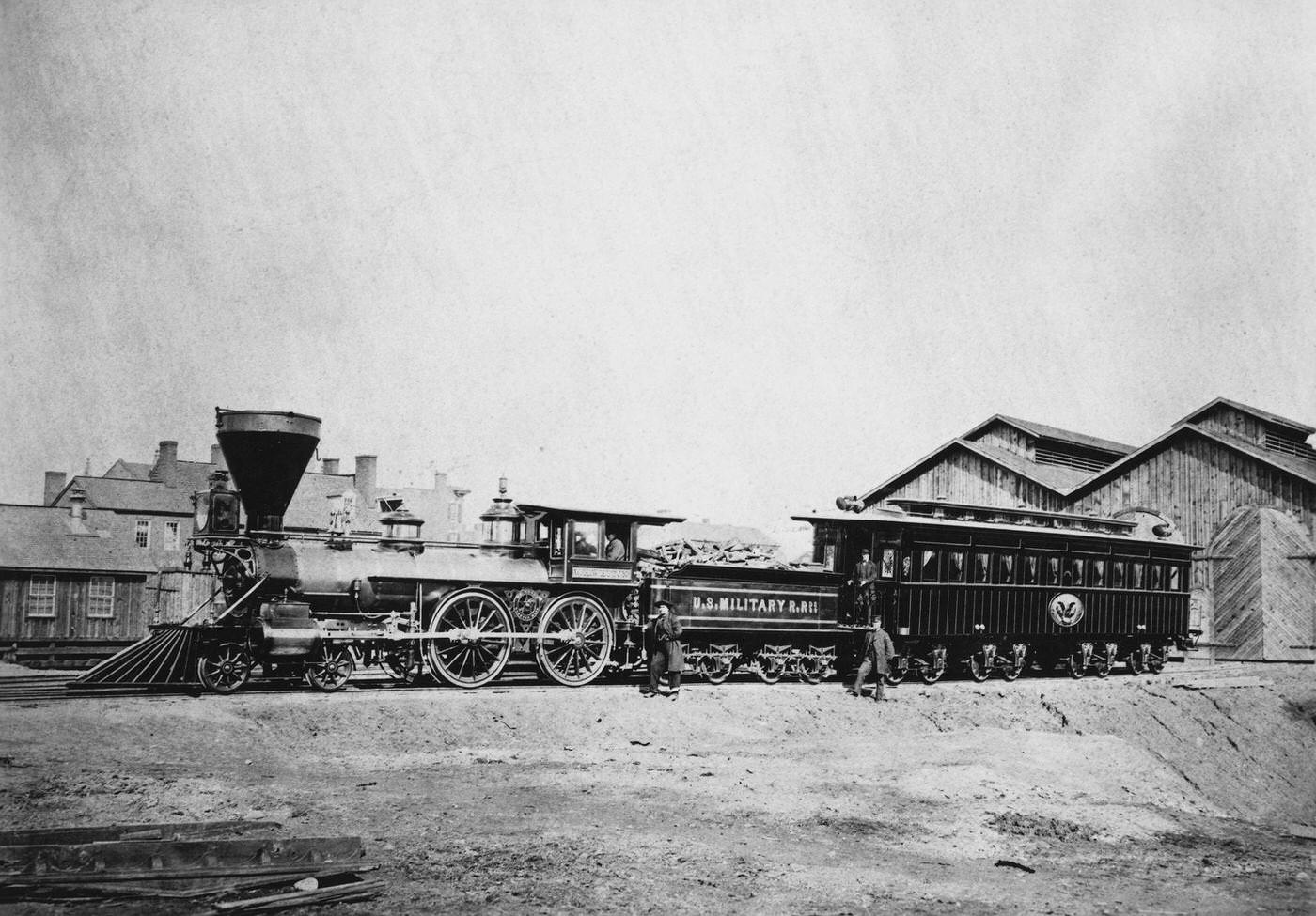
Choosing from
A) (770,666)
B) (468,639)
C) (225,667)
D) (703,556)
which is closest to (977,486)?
(770,666)

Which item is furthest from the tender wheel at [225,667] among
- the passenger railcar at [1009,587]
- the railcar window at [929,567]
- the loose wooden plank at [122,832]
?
the railcar window at [929,567]

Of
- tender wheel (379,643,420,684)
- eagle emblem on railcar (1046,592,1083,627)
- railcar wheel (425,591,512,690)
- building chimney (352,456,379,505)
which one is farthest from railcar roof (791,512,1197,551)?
building chimney (352,456,379,505)

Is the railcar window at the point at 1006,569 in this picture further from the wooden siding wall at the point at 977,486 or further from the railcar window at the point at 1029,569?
the wooden siding wall at the point at 977,486

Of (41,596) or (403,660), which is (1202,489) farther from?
(41,596)

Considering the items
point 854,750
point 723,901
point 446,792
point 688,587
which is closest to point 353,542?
point 688,587

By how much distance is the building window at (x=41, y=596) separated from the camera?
1125 inches

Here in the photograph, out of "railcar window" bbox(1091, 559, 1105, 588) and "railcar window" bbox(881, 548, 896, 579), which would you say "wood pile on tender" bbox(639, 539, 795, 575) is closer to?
"railcar window" bbox(881, 548, 896, 579)

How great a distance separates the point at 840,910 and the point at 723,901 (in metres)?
0.76

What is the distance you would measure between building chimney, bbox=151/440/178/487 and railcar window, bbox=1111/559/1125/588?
122 feet

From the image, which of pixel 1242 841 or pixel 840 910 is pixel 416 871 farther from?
pixel 1242 841

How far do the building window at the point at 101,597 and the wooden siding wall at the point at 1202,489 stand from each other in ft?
95.0

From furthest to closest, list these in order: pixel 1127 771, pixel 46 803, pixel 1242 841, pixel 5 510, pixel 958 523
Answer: pixel 5 510, pixel 958 523, pixel 1127 771, pixel 1242 841, pixel 46 803

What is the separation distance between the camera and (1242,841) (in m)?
9.93

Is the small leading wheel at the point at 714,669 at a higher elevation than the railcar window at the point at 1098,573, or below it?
below
